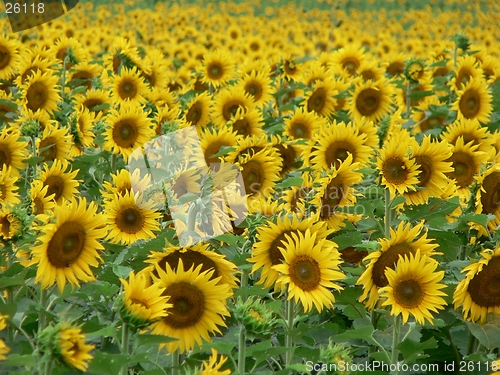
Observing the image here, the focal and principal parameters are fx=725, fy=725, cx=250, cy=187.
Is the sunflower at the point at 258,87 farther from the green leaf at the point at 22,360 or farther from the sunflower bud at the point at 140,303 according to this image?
the green leaf at the point at 22,360

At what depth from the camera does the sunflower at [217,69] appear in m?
6.44

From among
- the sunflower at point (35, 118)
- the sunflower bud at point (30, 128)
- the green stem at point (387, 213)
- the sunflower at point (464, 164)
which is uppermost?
the sunflower at point (35, 118)

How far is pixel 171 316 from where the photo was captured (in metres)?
2.36

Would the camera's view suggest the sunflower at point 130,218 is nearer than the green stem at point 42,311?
No

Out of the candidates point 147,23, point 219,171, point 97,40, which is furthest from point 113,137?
point 147,23

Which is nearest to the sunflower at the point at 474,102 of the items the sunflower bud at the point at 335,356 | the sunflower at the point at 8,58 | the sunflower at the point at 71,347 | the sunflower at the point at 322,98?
the sunflower at the point at 322,98

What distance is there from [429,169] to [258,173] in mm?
908

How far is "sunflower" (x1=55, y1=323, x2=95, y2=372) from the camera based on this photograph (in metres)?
1.91

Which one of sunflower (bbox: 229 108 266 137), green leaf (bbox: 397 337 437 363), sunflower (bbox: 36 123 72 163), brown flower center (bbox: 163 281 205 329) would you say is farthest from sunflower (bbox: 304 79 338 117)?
brown flower center (bbox: 163 281 205 329)

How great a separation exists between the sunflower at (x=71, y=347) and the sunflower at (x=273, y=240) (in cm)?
93

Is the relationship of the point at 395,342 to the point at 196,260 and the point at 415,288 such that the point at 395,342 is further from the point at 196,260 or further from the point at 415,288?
the point at 196,260

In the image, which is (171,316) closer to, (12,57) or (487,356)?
(487,356)

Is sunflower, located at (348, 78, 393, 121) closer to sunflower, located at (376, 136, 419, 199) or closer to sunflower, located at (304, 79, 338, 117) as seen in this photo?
sunflower, located at (304, 79, 338, 117)

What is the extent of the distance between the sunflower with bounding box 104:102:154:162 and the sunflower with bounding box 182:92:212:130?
0.84 meters
